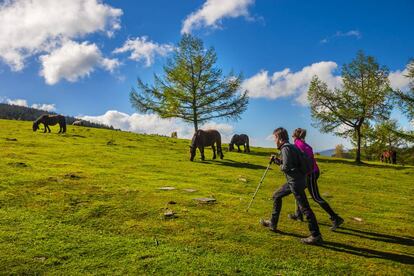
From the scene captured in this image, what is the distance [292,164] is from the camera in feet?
30.0

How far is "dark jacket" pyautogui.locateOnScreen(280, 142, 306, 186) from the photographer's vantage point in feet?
30.0

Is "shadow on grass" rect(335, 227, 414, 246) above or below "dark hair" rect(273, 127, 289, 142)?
below

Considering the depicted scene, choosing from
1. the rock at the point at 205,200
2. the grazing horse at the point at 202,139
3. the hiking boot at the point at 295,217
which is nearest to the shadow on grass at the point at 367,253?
the hiking boot at the point at 295,217

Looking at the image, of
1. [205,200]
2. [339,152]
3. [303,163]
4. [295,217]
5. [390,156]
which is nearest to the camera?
[303,163]

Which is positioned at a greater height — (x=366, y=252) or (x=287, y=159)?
(x=287, y=159)

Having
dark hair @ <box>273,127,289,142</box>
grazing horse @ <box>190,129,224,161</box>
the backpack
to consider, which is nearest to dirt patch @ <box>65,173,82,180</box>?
dark hair @ <box>273,127,289,142</box>

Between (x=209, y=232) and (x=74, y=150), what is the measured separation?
1980cm

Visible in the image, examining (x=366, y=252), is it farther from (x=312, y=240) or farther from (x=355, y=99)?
(x=355, y=99)

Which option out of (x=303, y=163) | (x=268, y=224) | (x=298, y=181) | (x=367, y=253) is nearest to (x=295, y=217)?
(x=268, y=224)

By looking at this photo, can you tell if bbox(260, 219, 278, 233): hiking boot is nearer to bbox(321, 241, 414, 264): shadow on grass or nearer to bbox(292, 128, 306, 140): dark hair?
bbox(321, 241, 414, 264): shadow on grass

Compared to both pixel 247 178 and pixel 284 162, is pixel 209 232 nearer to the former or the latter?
pixel 284 162

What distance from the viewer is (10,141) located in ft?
96.1

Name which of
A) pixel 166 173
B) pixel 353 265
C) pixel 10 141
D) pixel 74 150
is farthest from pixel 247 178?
pixel 10 141

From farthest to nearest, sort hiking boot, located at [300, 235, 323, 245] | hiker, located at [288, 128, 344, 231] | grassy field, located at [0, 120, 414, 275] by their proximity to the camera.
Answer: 1. hiker, located at [288, 128, 344, 231]
2. hiking boot, located at [300, 235, 323, 245]
3. grassy field, located at [0, 120, 414, 275]
